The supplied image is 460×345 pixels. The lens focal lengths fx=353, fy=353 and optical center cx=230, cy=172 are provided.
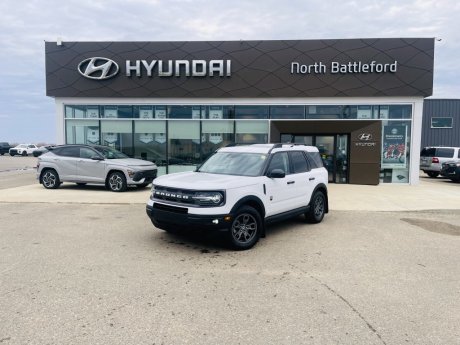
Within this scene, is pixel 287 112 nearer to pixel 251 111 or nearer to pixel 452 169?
pixel 251 111

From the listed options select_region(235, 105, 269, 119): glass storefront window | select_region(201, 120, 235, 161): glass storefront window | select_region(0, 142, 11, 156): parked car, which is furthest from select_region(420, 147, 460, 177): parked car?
select_region(0, 142, 11, 156): parked car

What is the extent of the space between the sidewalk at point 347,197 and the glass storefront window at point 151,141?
3775 millimetres

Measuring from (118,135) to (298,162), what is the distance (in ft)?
39.1

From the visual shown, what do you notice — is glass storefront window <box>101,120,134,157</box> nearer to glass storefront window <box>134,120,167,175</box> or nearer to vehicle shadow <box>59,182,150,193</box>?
glass storefront window <box>134,120,167,175</box>

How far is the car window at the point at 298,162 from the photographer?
7.65m

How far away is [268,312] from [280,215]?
3.28 meters

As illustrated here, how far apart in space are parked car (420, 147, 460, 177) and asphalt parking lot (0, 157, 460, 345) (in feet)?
44.3

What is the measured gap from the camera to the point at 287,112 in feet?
54.0

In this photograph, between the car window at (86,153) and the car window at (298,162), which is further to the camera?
the car window at (86,153)

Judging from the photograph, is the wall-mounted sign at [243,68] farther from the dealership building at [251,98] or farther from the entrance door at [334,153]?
the entrance door at [334,153]

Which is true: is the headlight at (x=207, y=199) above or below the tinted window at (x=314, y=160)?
below

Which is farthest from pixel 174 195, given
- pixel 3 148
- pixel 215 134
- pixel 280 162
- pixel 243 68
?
pixel 3 148

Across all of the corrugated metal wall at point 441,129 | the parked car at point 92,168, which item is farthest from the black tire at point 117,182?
the corrugated metal wall at point 441,129

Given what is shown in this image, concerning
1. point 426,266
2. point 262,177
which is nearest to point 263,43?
point 262,177
